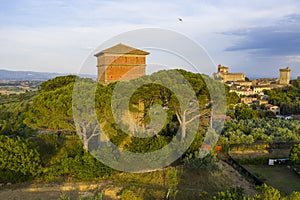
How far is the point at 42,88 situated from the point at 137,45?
6848mm

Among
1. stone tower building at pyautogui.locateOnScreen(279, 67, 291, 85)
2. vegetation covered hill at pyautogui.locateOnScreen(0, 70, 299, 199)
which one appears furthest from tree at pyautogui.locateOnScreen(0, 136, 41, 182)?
stone tower building at pyautogui.locateOnScreen(279, 67, 291, 85)

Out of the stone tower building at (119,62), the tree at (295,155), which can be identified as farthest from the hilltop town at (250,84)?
the stone tower building at (119,62)

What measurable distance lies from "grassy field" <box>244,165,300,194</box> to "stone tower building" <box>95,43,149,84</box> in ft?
21.2

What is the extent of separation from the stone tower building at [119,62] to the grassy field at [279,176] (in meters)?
6.47

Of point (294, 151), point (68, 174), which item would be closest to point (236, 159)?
point (294, 151)

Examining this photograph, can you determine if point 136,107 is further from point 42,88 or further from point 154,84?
point 42,88

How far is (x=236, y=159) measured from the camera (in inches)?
490

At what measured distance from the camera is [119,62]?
12.6 metres

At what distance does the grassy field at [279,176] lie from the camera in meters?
10.0

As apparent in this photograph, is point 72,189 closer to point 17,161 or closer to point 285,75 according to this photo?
point 17,161

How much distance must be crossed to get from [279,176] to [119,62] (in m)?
8.06

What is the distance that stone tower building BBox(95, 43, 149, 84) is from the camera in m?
12.5

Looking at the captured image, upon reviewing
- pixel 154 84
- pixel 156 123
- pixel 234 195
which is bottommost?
pixel 234 195

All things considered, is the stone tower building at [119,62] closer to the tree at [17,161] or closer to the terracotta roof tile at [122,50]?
the terracotta roof tile at [122,50]
